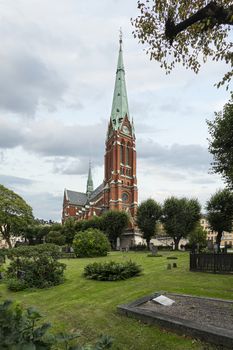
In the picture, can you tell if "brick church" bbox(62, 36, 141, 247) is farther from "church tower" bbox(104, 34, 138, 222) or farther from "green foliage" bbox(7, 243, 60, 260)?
"green foliage" bbox(7, 243, 60, 260)

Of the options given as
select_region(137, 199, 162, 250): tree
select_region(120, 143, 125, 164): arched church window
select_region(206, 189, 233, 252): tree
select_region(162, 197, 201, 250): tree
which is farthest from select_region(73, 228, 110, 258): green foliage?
select_region(120, 143, 125, 164): arched church window

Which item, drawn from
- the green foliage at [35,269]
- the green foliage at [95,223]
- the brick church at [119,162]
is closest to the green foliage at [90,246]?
the green foliage at [35,269]

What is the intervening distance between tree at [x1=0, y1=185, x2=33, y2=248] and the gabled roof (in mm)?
60067

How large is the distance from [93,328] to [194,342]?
308 centimetres

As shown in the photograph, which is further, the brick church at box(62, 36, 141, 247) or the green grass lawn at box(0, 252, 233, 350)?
the brick church at box(62, 36, 141, 247)

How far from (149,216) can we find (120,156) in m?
44.2

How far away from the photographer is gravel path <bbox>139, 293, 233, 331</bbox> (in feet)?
26.7

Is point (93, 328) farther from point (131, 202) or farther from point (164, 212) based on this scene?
point (131, 202)

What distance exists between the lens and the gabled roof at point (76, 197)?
411ft

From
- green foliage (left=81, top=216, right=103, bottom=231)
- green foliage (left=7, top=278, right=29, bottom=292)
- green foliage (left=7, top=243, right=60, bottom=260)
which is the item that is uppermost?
green foliage (left=81, top=216, right=103, bottom=231)

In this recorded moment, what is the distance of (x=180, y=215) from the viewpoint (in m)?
51.3

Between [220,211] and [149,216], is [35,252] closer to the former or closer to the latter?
[220,211]

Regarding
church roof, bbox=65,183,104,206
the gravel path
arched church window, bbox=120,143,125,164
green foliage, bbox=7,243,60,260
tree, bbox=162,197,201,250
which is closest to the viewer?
the gravel path

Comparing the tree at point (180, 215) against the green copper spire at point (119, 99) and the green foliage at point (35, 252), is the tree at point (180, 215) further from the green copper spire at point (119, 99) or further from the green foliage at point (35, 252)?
the green copper spire at point (119, 99)
